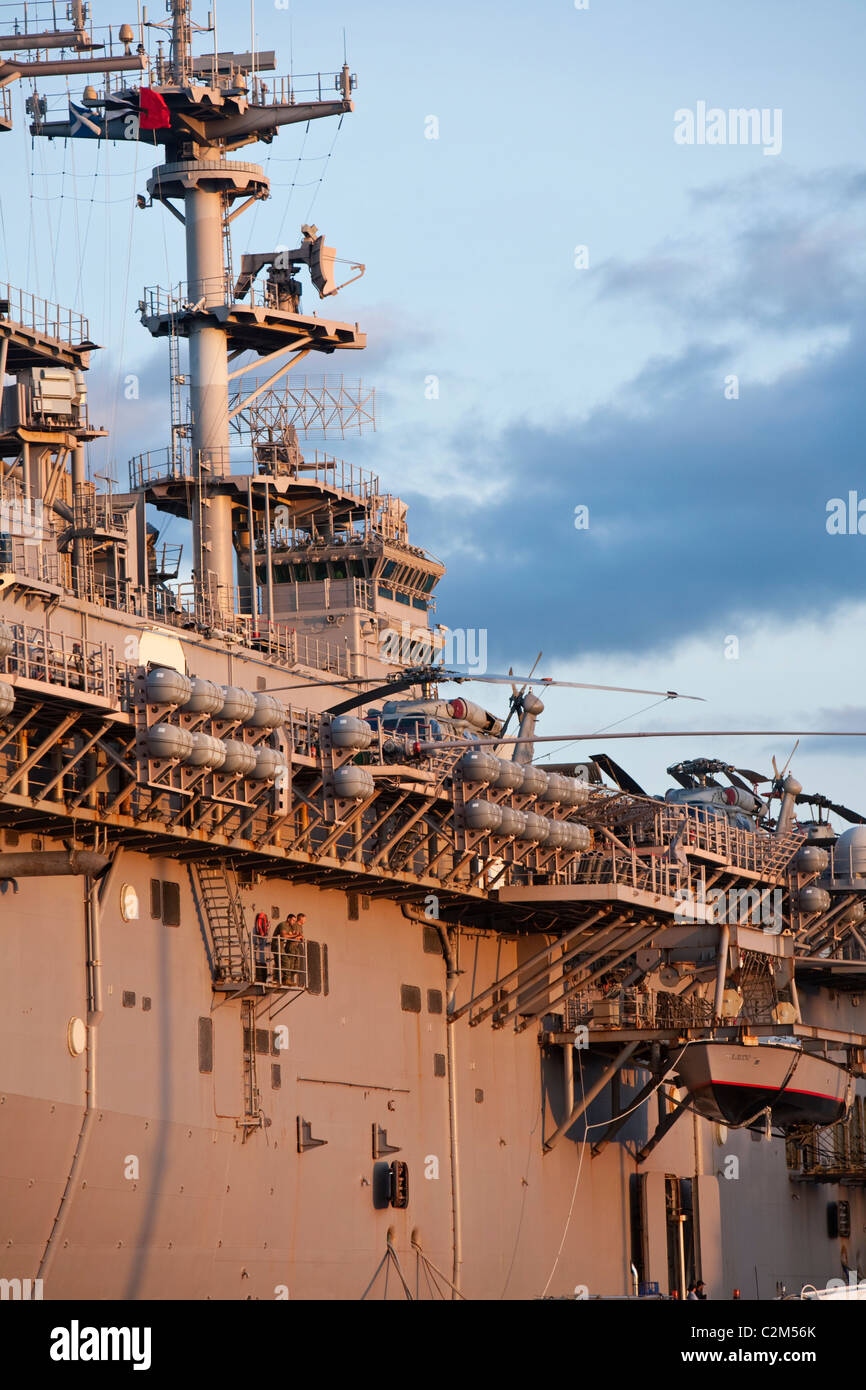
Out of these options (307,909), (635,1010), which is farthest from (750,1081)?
(307,909)

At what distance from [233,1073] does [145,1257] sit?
3.97 metres

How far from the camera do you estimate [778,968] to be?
50.2m

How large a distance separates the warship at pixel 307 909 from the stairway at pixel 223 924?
0.23 ft

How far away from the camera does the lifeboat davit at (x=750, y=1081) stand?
46.7 meters

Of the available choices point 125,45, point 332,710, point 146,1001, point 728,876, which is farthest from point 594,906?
point 125,45

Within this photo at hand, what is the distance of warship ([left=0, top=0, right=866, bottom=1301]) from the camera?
34.3m

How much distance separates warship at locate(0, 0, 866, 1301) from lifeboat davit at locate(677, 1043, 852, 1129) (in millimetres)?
92

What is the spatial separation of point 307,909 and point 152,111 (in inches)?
711

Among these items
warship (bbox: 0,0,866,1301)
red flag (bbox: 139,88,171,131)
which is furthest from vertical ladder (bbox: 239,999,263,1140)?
red flag (bbox: 139,88,171,131)

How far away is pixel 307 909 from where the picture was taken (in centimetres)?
4109

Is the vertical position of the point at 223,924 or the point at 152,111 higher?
the point at 152,111

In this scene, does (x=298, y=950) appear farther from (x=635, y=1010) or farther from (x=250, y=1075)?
Answer: (x=635, y=1010)
